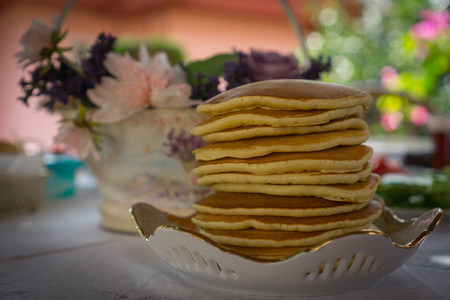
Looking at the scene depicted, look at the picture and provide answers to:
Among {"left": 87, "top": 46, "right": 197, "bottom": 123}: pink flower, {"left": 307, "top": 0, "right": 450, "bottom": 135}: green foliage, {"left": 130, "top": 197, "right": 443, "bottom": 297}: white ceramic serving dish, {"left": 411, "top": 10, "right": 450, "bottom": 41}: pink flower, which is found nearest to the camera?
{"left": 130, "top": 197, "right": 443, "bottom": 297}: white ceramic serving dish

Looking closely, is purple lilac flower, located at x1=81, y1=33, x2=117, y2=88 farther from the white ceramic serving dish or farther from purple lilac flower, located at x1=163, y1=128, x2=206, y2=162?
the white ceramic serving dish

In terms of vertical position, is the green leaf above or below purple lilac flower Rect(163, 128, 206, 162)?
above

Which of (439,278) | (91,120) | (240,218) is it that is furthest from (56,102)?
(439,278)

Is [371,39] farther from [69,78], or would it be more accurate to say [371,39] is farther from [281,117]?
[281,117]

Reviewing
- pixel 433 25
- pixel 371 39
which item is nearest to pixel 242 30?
pixel 371 39

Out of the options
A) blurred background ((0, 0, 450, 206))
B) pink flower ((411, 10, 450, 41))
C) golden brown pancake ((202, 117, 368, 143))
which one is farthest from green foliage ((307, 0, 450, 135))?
golden brown pancake ((202, 117, 368, 143))

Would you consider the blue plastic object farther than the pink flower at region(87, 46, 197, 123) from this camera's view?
Answer: Yes

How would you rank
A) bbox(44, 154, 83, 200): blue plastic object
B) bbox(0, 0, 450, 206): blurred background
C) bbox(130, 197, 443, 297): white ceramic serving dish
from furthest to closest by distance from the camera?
bbox(0, 0, 450, 206): blurred background → bbox(44, 154, 83, 200): blue plastic object → bbox(130, 197, 443, 297): white ceramic serving dish
